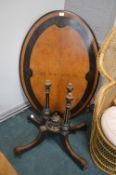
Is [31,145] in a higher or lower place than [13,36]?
lower

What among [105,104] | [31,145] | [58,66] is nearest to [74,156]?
[31,145]

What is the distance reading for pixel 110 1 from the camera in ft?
4.91

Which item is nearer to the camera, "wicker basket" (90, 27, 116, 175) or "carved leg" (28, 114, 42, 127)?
"wicker basket" (90, 27, 116, 175)

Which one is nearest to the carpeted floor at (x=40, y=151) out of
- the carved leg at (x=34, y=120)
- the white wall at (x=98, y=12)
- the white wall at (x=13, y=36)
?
the carved leg at (x=34, y=120)

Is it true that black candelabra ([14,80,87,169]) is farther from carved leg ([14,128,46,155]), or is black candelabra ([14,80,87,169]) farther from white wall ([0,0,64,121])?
white wall ([0,0,64,121])

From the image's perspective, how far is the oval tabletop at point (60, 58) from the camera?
150cm

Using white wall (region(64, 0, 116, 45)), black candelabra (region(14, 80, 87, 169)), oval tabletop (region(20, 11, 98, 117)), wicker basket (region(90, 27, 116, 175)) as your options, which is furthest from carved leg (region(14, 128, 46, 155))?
white wall (region(64, 0, 116, 45))

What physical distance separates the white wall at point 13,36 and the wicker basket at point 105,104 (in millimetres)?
595

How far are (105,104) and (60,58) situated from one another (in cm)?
51

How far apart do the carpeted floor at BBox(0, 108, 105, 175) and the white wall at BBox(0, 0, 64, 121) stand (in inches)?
6.6

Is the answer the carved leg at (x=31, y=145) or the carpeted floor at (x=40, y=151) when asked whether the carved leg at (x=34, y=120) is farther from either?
the carved leg at (x=31, y=145)

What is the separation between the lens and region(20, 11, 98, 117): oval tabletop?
4.91ft

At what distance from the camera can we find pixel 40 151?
1513mm

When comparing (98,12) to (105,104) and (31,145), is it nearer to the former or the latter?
(105,104)
